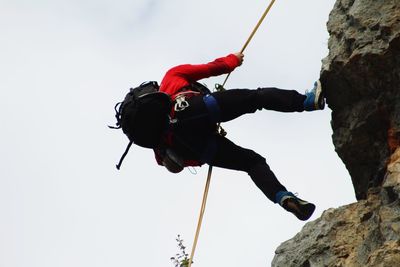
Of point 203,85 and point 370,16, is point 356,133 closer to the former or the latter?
point 370,16

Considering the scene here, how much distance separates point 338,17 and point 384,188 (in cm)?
217

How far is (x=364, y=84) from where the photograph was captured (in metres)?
7.71

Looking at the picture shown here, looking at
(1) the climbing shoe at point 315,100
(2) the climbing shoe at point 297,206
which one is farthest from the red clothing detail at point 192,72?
(2) the climbing shoe at point 297,206

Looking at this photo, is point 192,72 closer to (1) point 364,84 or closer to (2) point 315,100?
(2) point 315,100

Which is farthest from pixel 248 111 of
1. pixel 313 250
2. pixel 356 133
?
pixel 313 250

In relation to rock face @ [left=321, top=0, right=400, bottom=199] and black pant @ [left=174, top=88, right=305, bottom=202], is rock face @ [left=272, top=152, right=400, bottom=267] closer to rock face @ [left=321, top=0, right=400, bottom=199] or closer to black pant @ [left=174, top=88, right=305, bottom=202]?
rock face @ [left=321, top=0, right=400, bottom=199]

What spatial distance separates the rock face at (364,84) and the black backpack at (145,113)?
6.23ft

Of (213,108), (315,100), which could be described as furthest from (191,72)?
(315,100)

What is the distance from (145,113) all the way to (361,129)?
2481mm

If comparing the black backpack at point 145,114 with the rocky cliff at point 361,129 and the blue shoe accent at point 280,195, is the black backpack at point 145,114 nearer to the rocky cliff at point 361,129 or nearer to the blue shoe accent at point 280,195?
the blue shoe accent at point 280,195

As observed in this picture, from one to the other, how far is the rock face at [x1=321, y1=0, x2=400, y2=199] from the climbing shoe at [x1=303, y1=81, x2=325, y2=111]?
11cm

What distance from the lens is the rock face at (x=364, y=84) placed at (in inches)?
287

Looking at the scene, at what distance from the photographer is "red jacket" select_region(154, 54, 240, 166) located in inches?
341

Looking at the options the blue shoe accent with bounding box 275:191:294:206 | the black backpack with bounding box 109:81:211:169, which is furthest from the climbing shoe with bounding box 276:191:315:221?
the black backpack with bounding box 109:81:211:169
